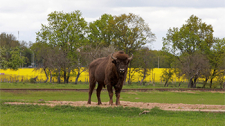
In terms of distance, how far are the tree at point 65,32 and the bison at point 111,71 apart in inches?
1870

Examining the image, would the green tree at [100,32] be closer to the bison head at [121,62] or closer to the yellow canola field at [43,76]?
the yellow canola field at [43,76]

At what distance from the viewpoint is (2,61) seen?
58688 millimetres

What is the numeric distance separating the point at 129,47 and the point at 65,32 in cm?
1452

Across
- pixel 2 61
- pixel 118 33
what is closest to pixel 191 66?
pixel 118 33

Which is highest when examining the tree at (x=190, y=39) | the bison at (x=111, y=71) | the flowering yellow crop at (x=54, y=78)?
the tree at (x=190, y=39)

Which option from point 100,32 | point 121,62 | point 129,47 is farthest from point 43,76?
point 121,62

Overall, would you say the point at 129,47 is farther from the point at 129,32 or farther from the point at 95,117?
the point at 95,117

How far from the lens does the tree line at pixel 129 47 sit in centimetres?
5778

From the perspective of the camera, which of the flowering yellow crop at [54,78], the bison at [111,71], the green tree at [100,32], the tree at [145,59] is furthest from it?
the green tree at [100,32]

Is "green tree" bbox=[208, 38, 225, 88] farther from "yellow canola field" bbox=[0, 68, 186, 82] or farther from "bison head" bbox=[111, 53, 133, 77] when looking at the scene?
"bison head" bbox=[111, 53, 133, 77]

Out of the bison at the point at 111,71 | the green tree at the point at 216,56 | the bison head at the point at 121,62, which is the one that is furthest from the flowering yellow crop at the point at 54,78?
the bison head at the point at 121,62

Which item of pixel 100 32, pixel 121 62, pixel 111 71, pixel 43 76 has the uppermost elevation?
pixel 100 32

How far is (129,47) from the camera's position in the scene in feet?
212

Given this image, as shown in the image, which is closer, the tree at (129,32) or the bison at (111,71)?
the bison at (111,71)
